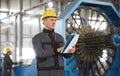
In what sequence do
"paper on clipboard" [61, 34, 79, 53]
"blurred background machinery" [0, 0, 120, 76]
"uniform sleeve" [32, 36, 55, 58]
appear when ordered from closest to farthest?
"paper on clipboard" [61, 34, 79, 53], "uniform sleeve" [32, 36, 55, 58], "blurred background machinery" [0, 0, 120, 76]

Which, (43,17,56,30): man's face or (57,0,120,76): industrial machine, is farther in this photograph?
(57,0,120,76): industrial machine

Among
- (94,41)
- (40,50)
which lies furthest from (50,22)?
(94,41)

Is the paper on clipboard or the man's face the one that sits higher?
the man's face

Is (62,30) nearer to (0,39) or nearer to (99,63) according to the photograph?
(99,63)

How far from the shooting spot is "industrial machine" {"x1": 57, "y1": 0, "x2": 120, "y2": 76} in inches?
158

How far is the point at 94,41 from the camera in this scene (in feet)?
13.5

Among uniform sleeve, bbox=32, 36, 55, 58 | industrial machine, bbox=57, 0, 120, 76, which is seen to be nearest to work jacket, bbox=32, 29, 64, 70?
uniform sleeve, bbox=32, 36, 55, 58

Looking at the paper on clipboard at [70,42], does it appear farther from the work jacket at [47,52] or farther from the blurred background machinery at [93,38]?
the blurred background machinery at [93,38]

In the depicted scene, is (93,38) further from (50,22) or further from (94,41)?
(50,22)

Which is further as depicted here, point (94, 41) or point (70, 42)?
point (94, 41)

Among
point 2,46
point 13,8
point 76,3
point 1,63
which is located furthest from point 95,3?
point 2,46

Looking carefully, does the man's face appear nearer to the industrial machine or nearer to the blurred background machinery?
the blurred background machinery

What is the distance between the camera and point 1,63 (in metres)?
9.59

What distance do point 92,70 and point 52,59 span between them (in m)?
1.72
